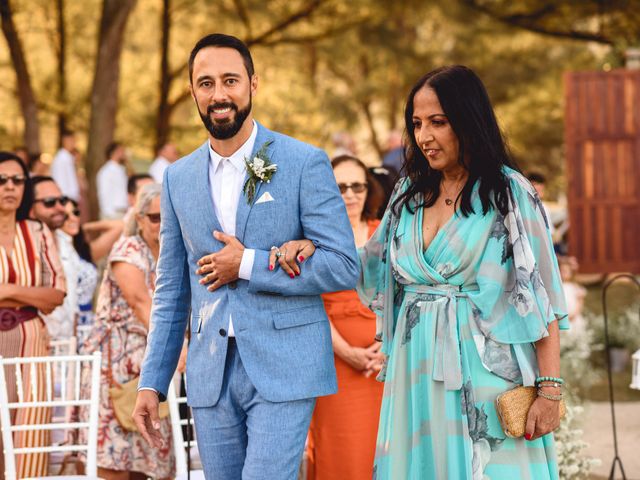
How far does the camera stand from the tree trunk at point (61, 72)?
22.7 metres

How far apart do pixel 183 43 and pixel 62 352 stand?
61.7 ft

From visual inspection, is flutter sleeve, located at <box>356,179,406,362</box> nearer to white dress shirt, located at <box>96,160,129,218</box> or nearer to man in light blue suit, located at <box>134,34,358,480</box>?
man in light blue suit, located at <box>134,34,358,480</box>

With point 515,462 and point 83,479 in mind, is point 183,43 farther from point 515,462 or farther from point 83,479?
point 515,462

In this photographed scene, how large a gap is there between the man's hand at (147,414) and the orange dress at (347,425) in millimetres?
1609

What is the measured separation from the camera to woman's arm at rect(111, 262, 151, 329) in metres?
5.77

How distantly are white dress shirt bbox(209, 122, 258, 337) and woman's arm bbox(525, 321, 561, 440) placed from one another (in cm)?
106

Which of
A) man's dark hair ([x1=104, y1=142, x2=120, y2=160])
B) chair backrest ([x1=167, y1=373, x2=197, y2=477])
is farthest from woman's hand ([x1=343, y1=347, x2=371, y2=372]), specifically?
man's dark hair ([x1=104, y1=142, x2=120, y2=160])

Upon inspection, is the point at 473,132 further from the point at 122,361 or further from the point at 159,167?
the point at 159,167

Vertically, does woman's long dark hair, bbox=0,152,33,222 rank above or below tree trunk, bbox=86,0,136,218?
below

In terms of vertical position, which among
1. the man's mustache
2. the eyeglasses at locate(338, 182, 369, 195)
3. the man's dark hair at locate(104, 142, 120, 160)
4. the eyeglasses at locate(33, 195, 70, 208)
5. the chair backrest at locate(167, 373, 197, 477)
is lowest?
the chair backrest at locate(167, 373, 197, 477)

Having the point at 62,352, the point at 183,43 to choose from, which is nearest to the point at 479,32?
the point at 183,43

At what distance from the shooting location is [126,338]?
19.4ft

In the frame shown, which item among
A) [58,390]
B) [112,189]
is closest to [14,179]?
[58,390]

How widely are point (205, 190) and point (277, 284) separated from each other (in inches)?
18.1
